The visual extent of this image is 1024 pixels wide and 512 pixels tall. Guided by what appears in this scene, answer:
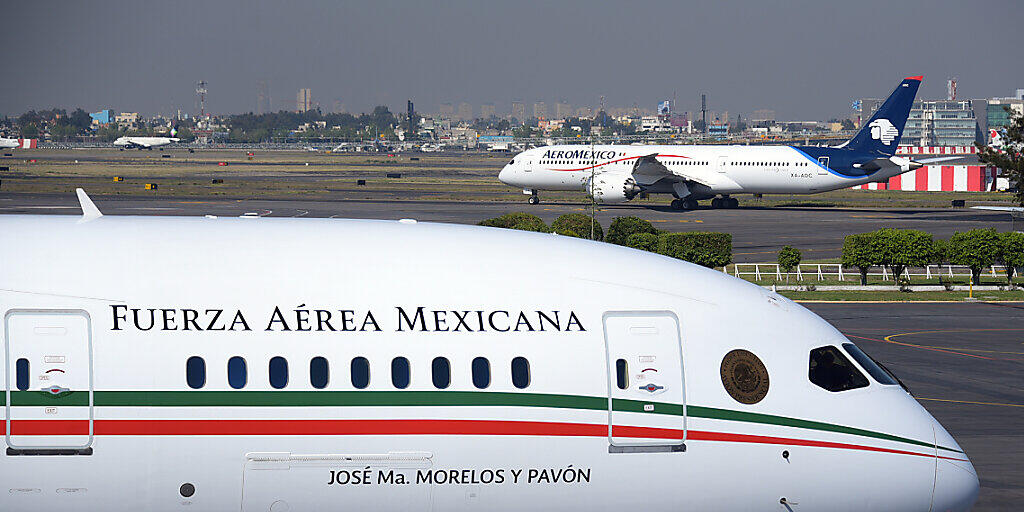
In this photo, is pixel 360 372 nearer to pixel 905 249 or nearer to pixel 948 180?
pixel 905 249

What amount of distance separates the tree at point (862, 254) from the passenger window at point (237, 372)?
136ft

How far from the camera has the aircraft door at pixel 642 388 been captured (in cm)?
1105

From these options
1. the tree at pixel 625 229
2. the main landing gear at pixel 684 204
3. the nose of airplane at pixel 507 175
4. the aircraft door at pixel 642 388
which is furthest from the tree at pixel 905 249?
the nose of airplane at pixel 507 175

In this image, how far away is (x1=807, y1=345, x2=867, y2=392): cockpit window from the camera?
38.5 ft

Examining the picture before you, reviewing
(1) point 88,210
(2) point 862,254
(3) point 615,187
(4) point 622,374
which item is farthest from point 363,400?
(3) point 615,187

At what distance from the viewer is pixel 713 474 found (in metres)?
11.3

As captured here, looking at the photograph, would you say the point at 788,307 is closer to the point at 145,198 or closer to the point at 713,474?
the point at 713,474

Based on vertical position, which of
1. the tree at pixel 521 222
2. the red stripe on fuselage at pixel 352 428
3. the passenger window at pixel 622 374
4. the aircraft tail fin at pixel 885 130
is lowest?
the red stripe on fuselage at pixel 352 428

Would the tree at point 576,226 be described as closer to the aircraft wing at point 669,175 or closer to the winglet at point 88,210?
the aircraft wing at point 669,175

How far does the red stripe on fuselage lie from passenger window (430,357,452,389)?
1.19 ft

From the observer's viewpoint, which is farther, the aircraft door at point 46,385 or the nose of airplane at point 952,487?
the nose of airplane at point 952,487

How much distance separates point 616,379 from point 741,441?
4.72ft

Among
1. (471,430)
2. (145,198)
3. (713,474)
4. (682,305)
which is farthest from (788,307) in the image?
(145,198)

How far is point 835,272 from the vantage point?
172 feet
